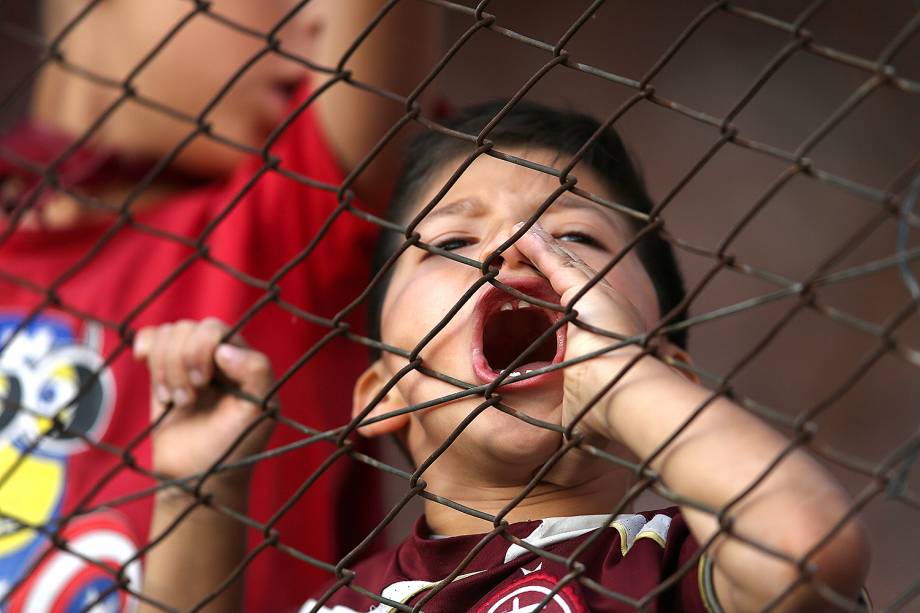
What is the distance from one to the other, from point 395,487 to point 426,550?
5.79 ft

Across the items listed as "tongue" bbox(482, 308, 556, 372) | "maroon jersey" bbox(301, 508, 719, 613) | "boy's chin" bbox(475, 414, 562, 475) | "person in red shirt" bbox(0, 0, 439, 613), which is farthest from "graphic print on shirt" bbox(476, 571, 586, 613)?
"person in red shirt" bbox(0, 0, 439, 613)

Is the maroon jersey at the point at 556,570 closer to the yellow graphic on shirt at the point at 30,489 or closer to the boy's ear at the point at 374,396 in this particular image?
the boy's ear at the point at 374,396

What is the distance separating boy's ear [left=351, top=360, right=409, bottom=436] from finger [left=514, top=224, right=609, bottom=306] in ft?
1.03

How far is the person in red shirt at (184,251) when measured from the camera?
1808mm

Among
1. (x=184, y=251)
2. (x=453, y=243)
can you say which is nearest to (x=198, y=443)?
(x=453, y=243)

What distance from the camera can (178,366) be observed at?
146 centimetres

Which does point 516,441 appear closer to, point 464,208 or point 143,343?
point 464,208

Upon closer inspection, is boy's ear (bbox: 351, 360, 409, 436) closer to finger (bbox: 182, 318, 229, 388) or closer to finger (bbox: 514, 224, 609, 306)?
finger (bbox: 182, 318, 229, 388)

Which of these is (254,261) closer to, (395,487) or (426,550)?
(426,550)

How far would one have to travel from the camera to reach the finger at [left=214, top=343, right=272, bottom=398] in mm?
1444

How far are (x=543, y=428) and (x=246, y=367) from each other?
1.40ft

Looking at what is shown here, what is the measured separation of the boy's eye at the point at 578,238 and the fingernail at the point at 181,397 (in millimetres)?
448

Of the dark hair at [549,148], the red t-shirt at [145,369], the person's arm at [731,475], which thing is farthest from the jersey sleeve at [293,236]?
the person's arm at [731,475]

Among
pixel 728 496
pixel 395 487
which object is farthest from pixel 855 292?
pixel 728 496
